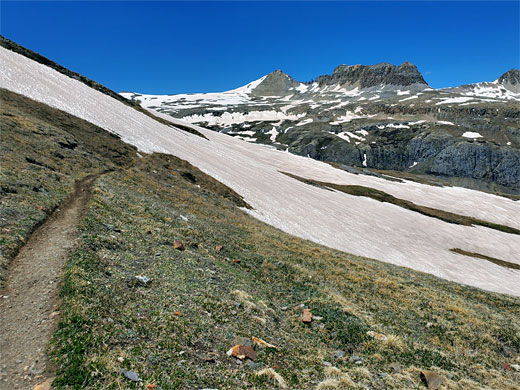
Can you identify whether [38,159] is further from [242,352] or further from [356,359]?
[356,359]

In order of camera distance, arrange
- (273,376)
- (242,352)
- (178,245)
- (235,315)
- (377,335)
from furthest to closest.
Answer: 1. (178,245)
2. (377,335)
3. (235,315)
4. (242,352)
5. (273,376)

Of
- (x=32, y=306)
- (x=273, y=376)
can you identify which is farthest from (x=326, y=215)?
(x=32, y=306)

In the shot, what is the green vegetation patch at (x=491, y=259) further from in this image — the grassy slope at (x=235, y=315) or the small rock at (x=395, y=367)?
the small rock at (x=395, y=367)

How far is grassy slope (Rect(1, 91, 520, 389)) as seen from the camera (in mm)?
8836

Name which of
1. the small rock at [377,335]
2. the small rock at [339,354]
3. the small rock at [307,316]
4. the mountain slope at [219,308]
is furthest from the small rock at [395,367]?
the small rock at [307,316]

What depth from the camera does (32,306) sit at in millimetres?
9383

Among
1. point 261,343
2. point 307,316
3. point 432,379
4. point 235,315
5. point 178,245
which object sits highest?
point 178,245

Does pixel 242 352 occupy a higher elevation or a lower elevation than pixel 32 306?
lower

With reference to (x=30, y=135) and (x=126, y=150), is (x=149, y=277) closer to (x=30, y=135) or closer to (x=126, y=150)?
(x=30, y=135)

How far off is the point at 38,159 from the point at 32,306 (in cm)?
1874

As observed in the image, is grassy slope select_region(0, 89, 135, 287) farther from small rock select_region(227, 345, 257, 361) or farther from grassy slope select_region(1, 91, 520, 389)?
small rock select_region(227, 345, 257, 361)

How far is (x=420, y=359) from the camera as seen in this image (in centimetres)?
1318

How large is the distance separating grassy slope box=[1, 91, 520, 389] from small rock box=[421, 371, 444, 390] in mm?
360

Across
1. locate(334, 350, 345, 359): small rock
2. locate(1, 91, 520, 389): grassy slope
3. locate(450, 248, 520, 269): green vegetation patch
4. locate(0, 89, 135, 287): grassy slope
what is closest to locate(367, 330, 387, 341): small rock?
locate(1, 91, 520, 389): grassy slope
